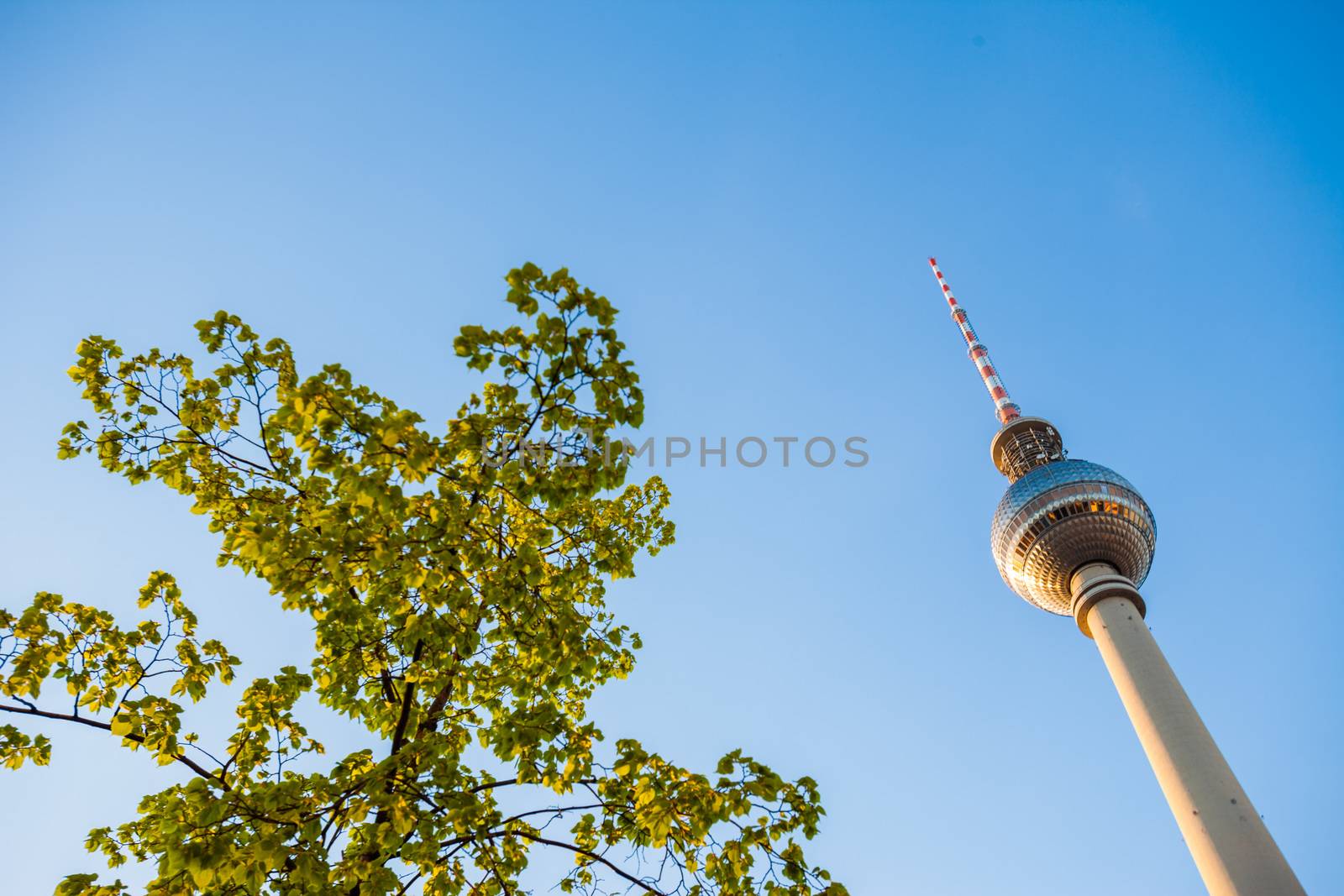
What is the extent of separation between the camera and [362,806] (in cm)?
519

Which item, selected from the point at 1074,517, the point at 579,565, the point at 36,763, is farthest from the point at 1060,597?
the point at 36,763

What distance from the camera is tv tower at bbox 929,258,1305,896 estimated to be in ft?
95.5

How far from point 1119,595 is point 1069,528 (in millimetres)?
5504

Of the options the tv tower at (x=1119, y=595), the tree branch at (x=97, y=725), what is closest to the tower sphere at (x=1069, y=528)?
the tv tower at (x=1119, y=595)

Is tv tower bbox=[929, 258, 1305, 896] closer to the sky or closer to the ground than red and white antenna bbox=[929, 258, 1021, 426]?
closer to the ground

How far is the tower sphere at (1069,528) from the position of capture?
43594mm

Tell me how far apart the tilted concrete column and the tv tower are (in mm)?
43

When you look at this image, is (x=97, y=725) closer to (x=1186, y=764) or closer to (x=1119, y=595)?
(x=1186, y=764)

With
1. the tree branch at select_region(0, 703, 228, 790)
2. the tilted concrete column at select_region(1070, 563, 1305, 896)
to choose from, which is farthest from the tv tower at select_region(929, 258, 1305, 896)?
the tree branch at select_region(0, 703, 228, 790)

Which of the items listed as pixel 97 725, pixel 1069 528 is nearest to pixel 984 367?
pixel 1069 528

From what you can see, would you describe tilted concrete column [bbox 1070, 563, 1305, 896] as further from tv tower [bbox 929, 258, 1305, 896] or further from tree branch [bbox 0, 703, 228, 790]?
tree branch [bbox 0, 703, 228, 790]

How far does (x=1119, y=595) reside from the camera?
39594 millimetres

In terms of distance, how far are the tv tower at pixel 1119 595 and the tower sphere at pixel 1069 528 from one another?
0.07m

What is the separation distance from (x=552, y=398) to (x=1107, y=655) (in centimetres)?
4132
